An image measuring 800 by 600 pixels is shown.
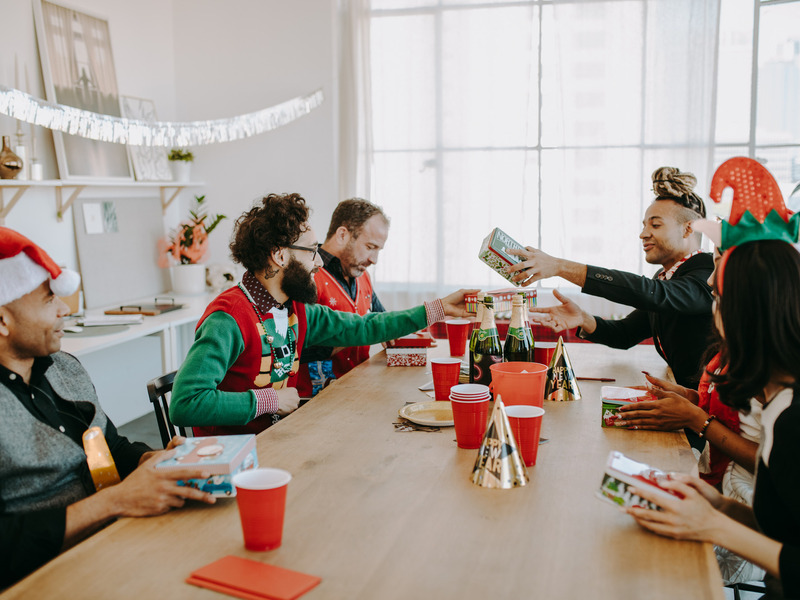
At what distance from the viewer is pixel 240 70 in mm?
5098

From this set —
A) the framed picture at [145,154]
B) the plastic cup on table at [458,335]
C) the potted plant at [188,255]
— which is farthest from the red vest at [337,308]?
the framed picture at [145,154]

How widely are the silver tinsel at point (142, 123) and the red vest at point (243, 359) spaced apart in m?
1.69

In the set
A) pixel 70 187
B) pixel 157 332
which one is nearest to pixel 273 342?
pixel 157 332

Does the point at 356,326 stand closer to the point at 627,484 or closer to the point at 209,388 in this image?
the point at 209,388

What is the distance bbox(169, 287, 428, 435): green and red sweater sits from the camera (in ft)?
6.32

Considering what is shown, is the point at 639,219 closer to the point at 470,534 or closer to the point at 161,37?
the point at 161,37

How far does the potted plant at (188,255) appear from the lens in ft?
15.7

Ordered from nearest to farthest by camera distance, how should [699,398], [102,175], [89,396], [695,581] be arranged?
[695,581]
[89,396]
[699,398]
[102,175]

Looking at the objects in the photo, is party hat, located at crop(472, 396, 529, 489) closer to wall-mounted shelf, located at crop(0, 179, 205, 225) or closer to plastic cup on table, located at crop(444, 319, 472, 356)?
plastic cup on table, located at crop(444, 319, 472, 356)

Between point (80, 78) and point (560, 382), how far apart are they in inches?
135

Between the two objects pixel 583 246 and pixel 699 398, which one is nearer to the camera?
pixel 699 398

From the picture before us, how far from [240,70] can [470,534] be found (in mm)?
4524

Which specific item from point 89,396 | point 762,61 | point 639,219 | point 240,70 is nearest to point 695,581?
point 89,396

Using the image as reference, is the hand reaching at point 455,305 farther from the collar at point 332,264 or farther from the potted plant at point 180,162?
the potted plant at point 180,162
